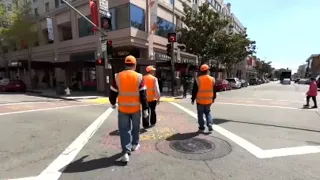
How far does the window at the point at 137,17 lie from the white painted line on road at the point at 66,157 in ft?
55.7

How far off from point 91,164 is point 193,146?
223 centimetres

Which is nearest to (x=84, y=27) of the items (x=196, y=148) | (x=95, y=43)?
(x=95, y=43)

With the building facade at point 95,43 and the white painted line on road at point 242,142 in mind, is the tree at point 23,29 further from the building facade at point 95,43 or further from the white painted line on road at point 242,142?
the white painted line on road at point 242,142

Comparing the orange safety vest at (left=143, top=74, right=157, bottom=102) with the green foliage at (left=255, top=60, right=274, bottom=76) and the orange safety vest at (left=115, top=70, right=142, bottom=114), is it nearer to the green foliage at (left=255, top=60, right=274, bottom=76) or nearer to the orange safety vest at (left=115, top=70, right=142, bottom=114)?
the orange safety vest at (left=115, top=70, right=142, bottom=114)

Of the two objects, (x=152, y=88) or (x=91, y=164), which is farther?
(x=152, y=88)

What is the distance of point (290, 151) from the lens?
560cm

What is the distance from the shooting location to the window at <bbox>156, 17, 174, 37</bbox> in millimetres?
27625

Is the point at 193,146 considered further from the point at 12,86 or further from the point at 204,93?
the point at 12,86

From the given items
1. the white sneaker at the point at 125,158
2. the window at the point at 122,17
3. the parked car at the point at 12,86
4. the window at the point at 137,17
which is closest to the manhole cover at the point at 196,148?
the white sneaker at the point at 125,158

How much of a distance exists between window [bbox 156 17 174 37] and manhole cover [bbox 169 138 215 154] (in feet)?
72.4

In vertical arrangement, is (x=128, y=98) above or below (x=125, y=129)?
above

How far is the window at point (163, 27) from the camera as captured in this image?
27.6 metres

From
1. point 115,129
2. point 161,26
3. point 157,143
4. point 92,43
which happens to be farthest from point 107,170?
point 161,26

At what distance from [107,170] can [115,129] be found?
3.22 meters
